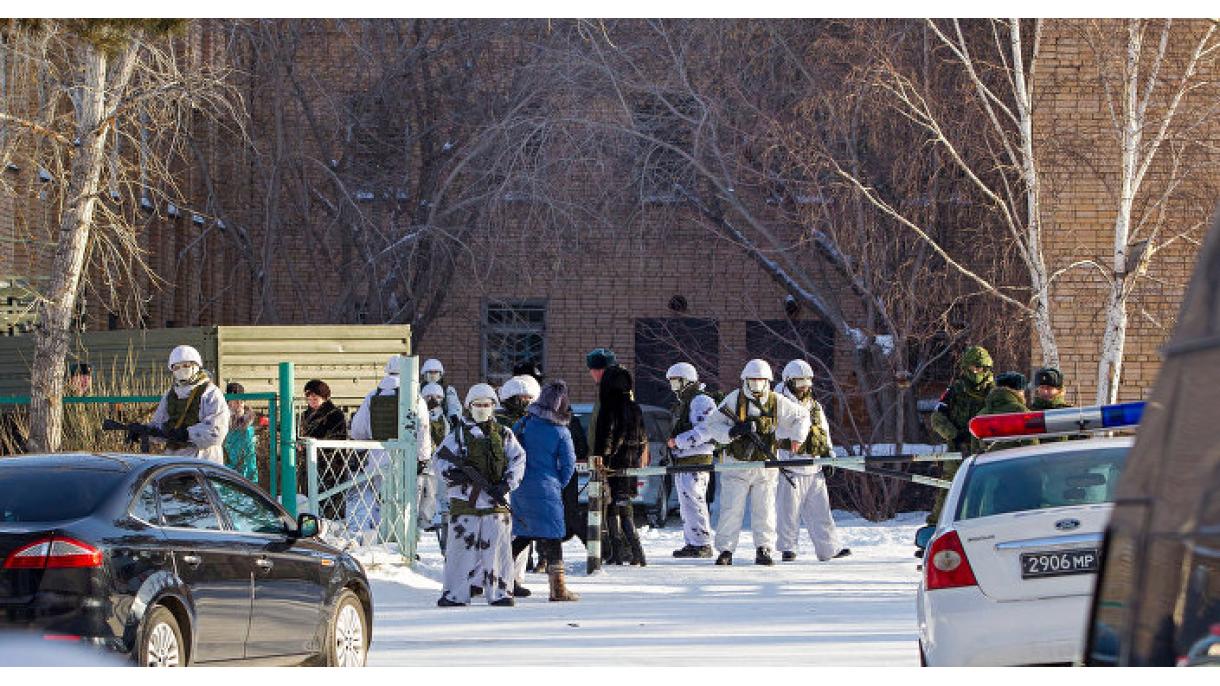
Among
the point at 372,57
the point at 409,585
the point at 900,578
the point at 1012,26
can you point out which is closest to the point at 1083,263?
the point at 1012,26

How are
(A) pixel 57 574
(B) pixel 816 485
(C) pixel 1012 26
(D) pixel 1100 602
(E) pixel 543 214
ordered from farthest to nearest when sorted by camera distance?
(E) pixel 543 214 → (C) pixel 1012 26 → (B) pixel 816 485 → (A) pixel 57 574 → (D) pixel 1100 602

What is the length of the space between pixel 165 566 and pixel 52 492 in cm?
58

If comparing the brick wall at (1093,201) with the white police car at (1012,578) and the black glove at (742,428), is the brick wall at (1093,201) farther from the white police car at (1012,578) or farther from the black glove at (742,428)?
the white police car at (1012,578)

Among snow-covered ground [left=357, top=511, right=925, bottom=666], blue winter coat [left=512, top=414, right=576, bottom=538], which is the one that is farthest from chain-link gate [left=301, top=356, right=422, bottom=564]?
blue winter coat [left=512, top=414, right=576, bottom=538]

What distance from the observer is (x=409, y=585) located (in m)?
15.9

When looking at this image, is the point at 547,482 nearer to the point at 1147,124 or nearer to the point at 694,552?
the point at 694,552

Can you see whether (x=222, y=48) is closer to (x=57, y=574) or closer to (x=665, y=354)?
(x=665, y=354)

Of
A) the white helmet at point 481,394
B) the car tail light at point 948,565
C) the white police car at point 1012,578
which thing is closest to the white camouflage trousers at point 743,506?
the white helmet at point 481,394

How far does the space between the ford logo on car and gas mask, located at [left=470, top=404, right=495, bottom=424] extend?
6499 millimetres

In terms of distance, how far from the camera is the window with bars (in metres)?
30.7

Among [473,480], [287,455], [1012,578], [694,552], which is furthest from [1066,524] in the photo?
[694,552]

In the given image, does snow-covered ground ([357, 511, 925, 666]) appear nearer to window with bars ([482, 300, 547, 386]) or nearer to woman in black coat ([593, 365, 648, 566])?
woman in black coat ([593, 365, 648, 566])

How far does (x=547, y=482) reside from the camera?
48.8 feet

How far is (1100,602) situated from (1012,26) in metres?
19.4
